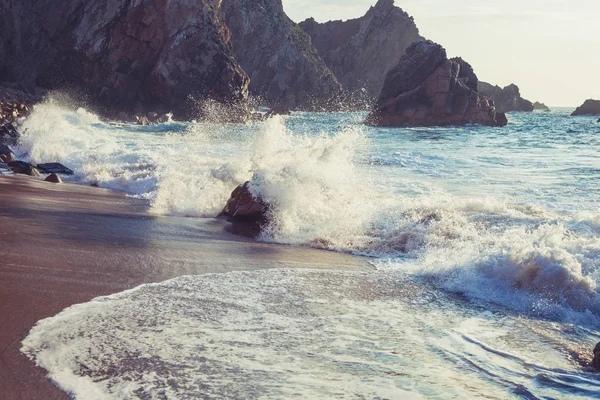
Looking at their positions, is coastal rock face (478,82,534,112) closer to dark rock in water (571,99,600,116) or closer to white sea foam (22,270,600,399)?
dark rock in water (571,99,600,116)

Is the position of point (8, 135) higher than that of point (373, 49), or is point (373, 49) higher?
point (373, 49)

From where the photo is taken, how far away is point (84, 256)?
6152 mm

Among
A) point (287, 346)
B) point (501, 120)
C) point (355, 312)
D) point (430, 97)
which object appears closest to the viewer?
point (287, 346)

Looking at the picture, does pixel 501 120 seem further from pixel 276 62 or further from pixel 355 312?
pixel 355 312

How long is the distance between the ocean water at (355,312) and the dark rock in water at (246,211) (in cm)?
17

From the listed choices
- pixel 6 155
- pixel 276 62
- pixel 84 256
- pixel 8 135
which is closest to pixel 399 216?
pixel 84 256

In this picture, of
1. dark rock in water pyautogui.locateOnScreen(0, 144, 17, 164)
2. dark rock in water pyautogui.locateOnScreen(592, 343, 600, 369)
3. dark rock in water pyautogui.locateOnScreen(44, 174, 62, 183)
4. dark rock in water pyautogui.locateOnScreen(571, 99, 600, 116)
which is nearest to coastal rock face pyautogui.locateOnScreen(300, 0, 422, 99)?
dark rock in water pyautogui.locateOnScreen(571, 99, 600, 116)

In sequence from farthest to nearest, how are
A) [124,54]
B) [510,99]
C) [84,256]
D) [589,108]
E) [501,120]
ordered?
[510,99] → [589,108] → [501,120] → [124,54] → [84,256]

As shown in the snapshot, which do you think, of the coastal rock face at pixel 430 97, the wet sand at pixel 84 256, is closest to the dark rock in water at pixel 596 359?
the wet sand at pixel 84 256

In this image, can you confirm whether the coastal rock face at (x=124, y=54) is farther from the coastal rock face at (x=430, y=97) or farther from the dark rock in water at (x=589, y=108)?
the dark rock in water at (x=589, y=108)

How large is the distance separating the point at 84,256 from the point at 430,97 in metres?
54.6

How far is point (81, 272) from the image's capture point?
557cm

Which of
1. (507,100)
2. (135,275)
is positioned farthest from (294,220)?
(507,100)

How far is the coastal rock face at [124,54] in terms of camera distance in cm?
5112
